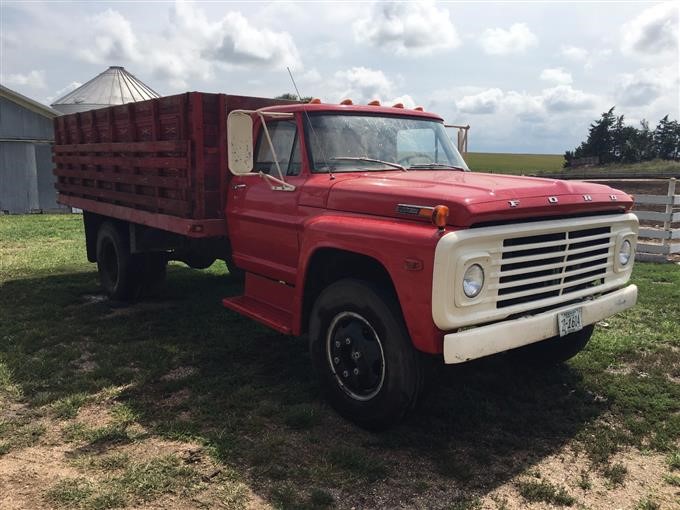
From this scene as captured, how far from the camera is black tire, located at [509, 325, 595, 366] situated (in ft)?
15.6

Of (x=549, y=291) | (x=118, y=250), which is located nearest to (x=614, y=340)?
(x=549, y=291)

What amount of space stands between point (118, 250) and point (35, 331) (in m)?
1.43

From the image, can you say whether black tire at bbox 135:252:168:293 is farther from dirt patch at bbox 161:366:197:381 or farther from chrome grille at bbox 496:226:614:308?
chrome grille at bbox 496:226:614:308

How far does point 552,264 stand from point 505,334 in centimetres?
64

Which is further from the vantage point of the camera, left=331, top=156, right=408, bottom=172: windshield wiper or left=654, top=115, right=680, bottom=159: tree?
left=654, top=115, right=680, bottom=159: tree

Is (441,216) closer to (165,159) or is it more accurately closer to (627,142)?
(165,159)

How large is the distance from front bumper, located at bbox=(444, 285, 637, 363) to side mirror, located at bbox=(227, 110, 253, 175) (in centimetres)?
212

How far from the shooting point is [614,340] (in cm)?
561

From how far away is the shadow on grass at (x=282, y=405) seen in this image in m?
3.37

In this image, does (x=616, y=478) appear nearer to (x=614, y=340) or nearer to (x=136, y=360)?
(x=614, y=340)

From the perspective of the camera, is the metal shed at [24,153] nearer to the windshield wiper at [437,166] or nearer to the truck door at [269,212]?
the truck door at [269,212]

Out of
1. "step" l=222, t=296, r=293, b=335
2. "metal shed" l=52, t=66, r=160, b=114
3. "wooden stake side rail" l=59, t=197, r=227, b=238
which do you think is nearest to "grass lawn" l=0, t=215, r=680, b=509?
"step" l=222, t=296, r=293, b=335

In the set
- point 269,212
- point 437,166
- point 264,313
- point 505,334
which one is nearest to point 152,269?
point 264,313

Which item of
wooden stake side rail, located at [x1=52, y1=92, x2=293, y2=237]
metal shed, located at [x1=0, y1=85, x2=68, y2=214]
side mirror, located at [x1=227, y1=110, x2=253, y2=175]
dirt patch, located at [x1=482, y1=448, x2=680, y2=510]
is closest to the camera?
dirt patch, located at [x1=482, y1=448, x2=680, y2=510]
